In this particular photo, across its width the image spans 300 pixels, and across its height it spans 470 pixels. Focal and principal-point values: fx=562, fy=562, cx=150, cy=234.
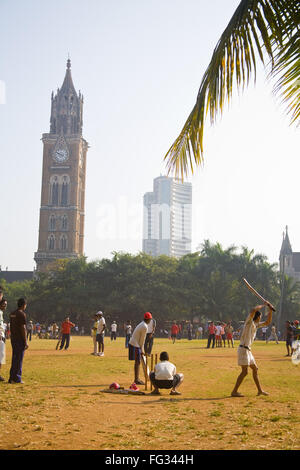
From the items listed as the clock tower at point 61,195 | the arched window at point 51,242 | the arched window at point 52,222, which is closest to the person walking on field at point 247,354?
the clock tower at point 61,195

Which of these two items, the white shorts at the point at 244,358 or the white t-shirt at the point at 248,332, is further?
the white t-shirt at the point at 248,332

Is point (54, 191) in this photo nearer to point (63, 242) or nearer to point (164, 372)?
point (63, 242)

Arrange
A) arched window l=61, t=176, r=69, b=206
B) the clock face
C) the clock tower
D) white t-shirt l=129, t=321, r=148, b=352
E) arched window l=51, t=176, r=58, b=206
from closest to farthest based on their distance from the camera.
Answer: white t-shirt l=129, t=321, r=148, b=352 → the clock tower → arched window l=61, t=176, r=69, b=206 → arched window l=51, t=176, r=58, b=206 → the clock face

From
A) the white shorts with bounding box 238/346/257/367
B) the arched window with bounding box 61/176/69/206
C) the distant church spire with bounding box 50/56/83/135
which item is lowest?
the white shorts with bounding box 238/346/257/367

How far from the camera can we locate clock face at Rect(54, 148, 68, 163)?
112125mm

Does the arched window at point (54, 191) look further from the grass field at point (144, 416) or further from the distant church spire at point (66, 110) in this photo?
the grass field at point (144, 416)

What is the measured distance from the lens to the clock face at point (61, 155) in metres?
112

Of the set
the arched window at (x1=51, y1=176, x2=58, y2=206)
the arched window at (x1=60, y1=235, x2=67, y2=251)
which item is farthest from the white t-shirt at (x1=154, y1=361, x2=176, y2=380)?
the arched window at (x1=51, y1=176, x2=58, y2=206)

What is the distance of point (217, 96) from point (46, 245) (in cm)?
10476

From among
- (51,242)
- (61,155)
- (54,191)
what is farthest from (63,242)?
(61,155)

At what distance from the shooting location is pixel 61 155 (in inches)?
4424

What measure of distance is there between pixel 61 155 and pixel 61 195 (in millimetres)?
8014

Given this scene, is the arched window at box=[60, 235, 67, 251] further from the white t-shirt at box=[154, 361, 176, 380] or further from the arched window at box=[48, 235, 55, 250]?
the white t-shirt at box=[154, 361, 176, 380]

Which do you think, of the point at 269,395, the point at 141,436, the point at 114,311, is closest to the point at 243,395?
the point at 269,395
